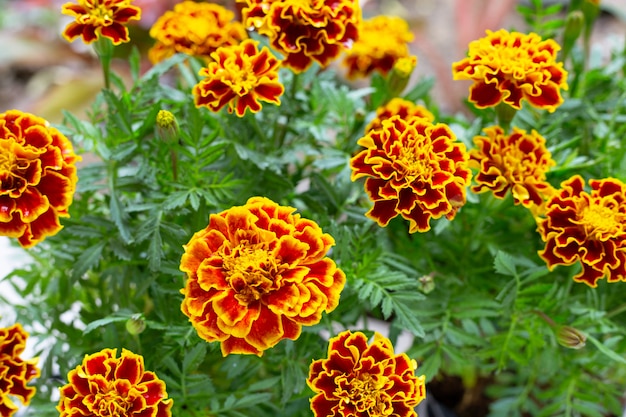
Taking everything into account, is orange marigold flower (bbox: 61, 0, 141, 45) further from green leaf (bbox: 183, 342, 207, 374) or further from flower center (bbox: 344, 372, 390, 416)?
flower center (bbox: 344, 372, 390, 416)

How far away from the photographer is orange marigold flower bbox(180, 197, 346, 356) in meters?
0.57

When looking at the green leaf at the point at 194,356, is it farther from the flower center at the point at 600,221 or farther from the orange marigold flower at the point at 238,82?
the flower center at the point at 600,221

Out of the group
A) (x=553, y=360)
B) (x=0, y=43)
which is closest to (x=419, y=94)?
(x=553, y=360)

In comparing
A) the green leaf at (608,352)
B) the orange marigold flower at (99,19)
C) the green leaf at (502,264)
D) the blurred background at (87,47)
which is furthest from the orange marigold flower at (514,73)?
the blurred background at (87,47)

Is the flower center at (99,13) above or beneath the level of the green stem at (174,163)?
above

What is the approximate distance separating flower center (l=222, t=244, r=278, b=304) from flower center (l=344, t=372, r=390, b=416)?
0.12 meters

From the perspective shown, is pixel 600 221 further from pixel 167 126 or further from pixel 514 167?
pixel 167 126

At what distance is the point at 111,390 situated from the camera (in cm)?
61

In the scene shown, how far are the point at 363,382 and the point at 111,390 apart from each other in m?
0.23

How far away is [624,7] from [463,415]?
6.60 feet

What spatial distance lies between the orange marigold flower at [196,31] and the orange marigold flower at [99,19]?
0.23 feet

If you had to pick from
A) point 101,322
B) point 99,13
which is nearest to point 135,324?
point 101,322

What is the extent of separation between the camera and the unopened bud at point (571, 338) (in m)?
0.72

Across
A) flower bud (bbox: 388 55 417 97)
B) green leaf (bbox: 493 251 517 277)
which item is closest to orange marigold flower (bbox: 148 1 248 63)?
flower bud (bbox: 388 55 417 97)
